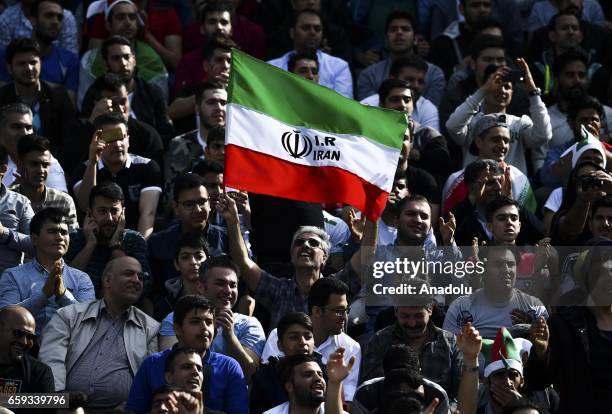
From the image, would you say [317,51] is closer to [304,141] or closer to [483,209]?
[483,209]

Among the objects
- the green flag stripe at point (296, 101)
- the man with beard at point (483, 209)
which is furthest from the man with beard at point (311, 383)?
the man with beard at point (483, 209)

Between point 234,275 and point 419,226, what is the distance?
178 centimetres

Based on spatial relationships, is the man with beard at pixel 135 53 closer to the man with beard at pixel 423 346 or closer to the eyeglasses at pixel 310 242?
the eyeglasses at pixel 310 242

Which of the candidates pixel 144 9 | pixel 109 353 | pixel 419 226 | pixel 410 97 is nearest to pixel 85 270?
pixel 109 353

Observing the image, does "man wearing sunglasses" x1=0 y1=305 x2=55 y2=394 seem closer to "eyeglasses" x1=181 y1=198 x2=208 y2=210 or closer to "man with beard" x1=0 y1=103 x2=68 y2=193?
"eyeglasses" x1=181 y1=198 x2=208 y2=210

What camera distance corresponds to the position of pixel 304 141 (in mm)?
13242

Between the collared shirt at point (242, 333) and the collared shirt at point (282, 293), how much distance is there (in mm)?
422

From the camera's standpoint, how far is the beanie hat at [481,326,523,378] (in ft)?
40.1

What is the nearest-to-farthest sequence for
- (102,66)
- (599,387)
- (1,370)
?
(599,387)
(1,370)
(102,66)

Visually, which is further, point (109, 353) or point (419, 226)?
point (419, 226)

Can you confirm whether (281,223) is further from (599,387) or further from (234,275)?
(599,387)

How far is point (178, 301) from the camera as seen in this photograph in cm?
1280

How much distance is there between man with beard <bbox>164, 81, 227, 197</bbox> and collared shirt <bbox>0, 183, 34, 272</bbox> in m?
2.02

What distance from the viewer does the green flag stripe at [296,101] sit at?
1322 centimetres
